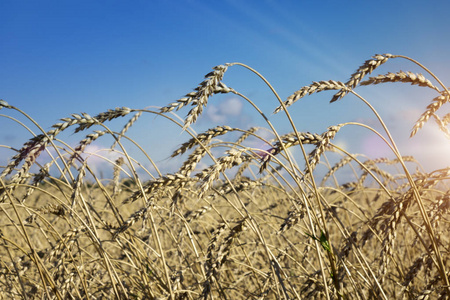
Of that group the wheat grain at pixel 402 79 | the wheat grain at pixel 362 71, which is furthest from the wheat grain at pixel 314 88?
the wheat grain at pixel 402 79

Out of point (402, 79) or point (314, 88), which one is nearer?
point (314, 88)

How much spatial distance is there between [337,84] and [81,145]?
1532mm

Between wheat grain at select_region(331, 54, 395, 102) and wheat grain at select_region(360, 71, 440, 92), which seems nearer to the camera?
wheat grain at select_region(331, 54, 395, 102)

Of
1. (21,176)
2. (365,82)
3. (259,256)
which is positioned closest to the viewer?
(365,82)

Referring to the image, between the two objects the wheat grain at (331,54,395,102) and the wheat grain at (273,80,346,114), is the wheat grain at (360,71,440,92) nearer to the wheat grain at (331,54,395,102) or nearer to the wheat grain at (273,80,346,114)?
the wheat grain at (331,54,395,102)

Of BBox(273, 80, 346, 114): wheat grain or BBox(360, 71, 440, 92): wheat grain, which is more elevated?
BBox(360, 71, 440, 92): wheat grain

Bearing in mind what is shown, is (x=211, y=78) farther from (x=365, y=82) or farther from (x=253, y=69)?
(x=365, y=82)

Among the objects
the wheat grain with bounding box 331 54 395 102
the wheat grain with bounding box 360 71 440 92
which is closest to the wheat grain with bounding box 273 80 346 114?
the wheat grain with bounding box 331 54 395 102

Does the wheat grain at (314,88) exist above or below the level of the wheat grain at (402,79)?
below

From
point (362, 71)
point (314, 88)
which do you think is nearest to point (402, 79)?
point (362, 71)

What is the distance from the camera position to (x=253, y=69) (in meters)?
1.84

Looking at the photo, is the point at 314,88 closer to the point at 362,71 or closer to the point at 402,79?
the point at 362,71

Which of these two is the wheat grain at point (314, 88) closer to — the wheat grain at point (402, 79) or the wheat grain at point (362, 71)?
the wheat grain at point (362, 71)

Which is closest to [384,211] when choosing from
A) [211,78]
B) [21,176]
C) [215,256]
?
[215,256]
